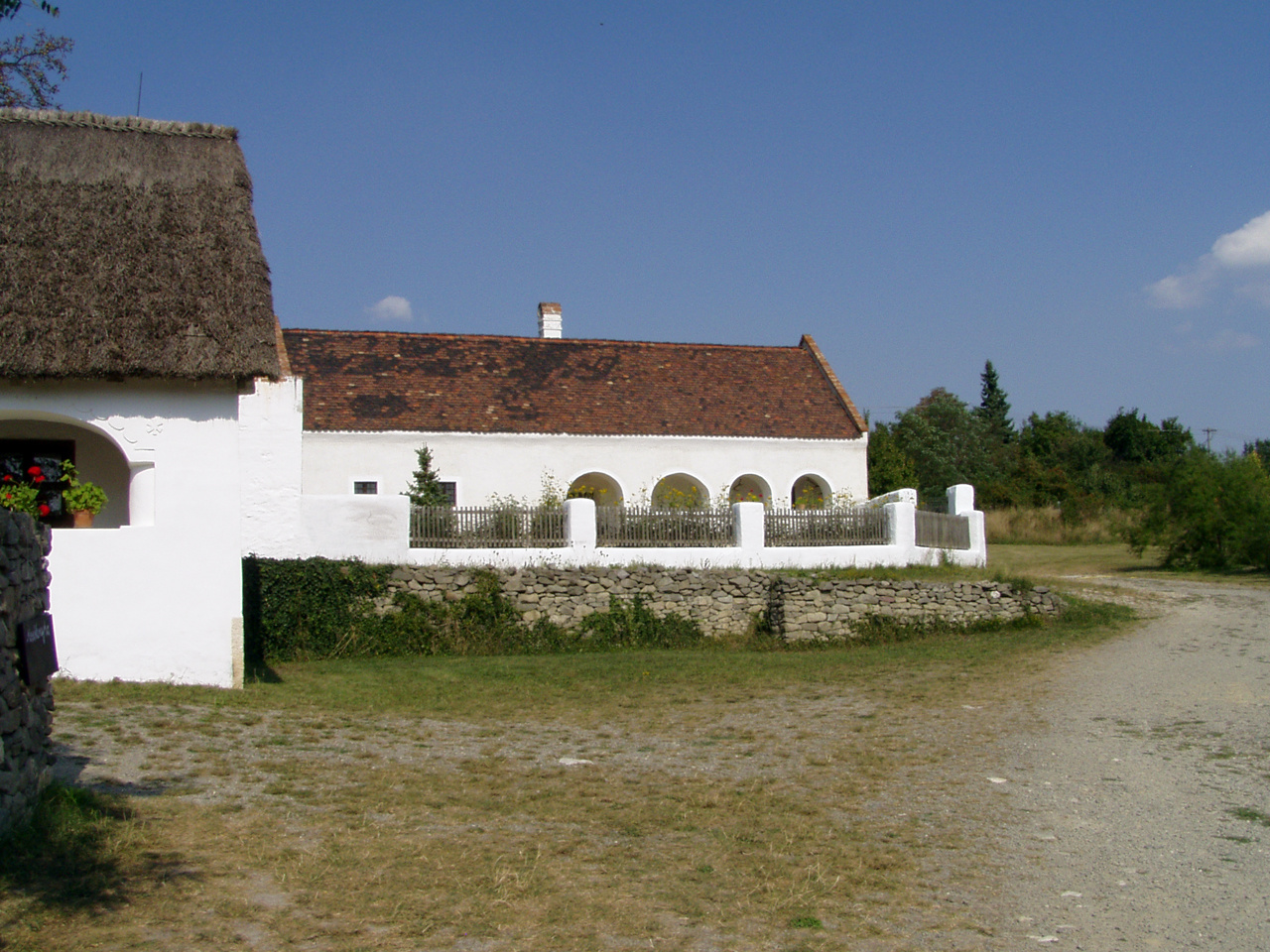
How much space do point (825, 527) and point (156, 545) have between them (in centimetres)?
1204

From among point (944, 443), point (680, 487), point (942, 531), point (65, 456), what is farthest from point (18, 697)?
point (944, 443)

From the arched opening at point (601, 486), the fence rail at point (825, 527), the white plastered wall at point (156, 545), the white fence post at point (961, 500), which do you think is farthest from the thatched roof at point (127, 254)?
the white fence post at point (961, 500)

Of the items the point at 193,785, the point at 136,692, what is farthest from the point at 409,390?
the point at 193,785

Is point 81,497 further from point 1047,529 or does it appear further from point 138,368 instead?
point 1047,529

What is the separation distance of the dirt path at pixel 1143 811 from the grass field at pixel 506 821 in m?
0.34

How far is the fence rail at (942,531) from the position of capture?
826 inches

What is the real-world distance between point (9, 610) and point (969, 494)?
1936 cm

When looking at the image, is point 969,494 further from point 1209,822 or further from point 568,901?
point 568,901

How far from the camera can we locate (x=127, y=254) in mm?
11711

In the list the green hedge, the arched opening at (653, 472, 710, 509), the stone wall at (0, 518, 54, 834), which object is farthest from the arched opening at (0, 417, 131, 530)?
the arched opening at (653, 472, 710, 509)

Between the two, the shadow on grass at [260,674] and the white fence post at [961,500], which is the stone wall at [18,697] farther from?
the white fence post at [961,500]

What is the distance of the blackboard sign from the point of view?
20.2 feet

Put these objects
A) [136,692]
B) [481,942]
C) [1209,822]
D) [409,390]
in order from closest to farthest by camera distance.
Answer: [481,942] → [1209,822] → [136,692] → [409,390]

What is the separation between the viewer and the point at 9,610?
236 inches
